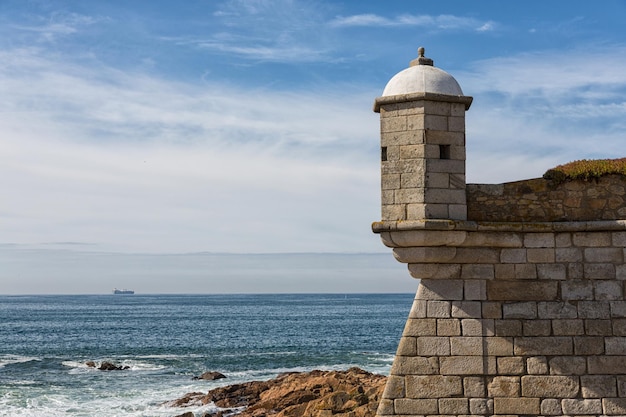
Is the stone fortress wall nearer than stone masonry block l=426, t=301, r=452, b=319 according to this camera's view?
Yes

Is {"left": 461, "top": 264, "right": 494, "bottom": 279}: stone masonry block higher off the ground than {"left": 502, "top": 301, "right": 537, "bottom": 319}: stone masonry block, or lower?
higher

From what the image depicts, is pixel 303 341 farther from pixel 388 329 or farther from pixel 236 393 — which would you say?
pixel 236 393

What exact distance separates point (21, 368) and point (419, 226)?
33.8 meters

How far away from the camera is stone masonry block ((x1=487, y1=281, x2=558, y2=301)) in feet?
28.7

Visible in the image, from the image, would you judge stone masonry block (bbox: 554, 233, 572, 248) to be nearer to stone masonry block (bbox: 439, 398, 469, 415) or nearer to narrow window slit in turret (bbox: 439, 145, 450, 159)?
narrow window slit in turret (bbox: 439, 145, 450, 159)

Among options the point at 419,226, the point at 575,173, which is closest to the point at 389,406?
the point at 419,226

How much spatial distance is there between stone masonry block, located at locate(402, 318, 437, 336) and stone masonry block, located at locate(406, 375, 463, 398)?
0.54 meters

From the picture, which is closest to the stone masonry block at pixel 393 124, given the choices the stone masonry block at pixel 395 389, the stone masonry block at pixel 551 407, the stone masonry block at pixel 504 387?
the stone masonry block at pixel 395 389

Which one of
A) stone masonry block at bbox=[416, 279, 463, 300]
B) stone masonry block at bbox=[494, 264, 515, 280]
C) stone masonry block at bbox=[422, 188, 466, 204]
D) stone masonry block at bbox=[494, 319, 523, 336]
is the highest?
stone masonry block at bbox=[422, 188, 466, 204]

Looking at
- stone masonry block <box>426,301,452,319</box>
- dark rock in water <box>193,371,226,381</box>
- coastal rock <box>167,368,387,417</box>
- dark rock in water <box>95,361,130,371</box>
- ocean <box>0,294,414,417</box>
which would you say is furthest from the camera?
dark rock in water <box>95,361,130,371</box>

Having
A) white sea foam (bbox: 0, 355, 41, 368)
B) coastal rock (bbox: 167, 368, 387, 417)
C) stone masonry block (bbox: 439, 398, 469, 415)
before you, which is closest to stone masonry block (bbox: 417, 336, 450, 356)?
stone masonry block (bbox: 439, 398, 469, 415)

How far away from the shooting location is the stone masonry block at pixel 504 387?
8.59 meters

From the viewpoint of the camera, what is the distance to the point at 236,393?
24938mm

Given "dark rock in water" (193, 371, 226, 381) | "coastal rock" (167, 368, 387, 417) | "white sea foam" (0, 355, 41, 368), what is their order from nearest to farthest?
1. "coastal rock" (167, 368, 387, 417)
2. "dark rock in water" (193, 371, 226, 381)
3. "white sea foam" (0, 355, 41, 368)
